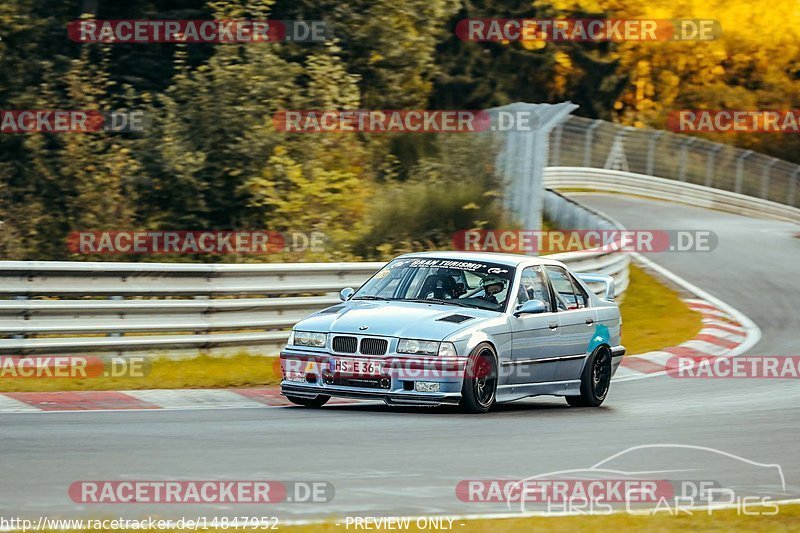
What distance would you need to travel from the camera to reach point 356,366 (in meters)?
10.3

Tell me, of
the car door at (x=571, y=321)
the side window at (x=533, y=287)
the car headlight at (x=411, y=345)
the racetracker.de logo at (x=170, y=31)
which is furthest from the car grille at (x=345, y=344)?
the racetracker.de logo at (x=170, y=31)

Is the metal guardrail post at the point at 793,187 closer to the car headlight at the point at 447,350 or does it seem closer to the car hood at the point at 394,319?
the car hood at the point at 394,319

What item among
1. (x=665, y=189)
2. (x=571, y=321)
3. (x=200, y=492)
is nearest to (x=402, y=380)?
(x=571, y=321)

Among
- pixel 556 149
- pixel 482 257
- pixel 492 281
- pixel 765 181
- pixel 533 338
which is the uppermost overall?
pixel 556 149

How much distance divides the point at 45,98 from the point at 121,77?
321cm

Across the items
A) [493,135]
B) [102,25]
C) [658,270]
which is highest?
[102,25]

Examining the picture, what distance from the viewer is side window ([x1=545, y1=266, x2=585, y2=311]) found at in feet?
39.7

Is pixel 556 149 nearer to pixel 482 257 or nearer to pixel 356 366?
pixel 482 257

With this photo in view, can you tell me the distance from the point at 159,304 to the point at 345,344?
3320 mm

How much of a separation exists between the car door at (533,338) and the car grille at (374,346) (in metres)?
1.21

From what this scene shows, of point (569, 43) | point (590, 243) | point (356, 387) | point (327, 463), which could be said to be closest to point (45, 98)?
point (590, 243)

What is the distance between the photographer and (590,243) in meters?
25.2

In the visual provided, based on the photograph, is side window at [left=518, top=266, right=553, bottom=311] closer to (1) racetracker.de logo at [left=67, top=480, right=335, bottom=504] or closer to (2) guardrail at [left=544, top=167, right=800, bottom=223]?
(1) racetracker.de logo at [left=67, top=480, right=335, bottom=504]

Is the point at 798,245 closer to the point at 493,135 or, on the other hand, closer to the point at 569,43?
the point at 493,135
